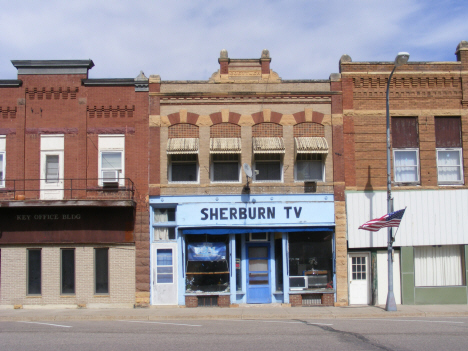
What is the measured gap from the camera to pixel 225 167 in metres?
19.1

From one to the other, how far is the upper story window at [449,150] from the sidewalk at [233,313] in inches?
187

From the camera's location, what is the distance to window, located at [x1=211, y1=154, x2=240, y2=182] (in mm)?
19062

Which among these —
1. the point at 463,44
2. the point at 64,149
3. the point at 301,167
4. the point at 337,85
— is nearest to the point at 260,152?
the point at 301,167

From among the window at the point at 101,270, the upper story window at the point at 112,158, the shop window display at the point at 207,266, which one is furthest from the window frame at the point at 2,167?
the shop window display at the point at 207,266

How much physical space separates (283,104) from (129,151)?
600cm

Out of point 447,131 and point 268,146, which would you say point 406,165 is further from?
point 268,146

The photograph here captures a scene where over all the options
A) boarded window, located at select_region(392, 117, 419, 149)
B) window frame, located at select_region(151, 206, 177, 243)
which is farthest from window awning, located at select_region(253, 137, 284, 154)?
boarded window, located at select_region(392, 117, 419, 149)

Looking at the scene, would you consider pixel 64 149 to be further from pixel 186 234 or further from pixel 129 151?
pixel 186 234

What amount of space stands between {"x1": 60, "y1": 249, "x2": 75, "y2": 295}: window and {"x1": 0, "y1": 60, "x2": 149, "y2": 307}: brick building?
0.04 m

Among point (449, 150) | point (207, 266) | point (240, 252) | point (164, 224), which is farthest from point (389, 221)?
point (164, 224)

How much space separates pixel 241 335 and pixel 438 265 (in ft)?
33.7

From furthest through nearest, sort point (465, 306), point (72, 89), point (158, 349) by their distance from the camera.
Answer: point (72, 89) < point (465, 306) < point (158, 349)

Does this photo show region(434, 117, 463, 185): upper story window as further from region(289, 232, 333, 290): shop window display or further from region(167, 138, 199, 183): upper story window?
region(167, 138, 199, 183): upper story window

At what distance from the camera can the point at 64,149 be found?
19047 millimetres
